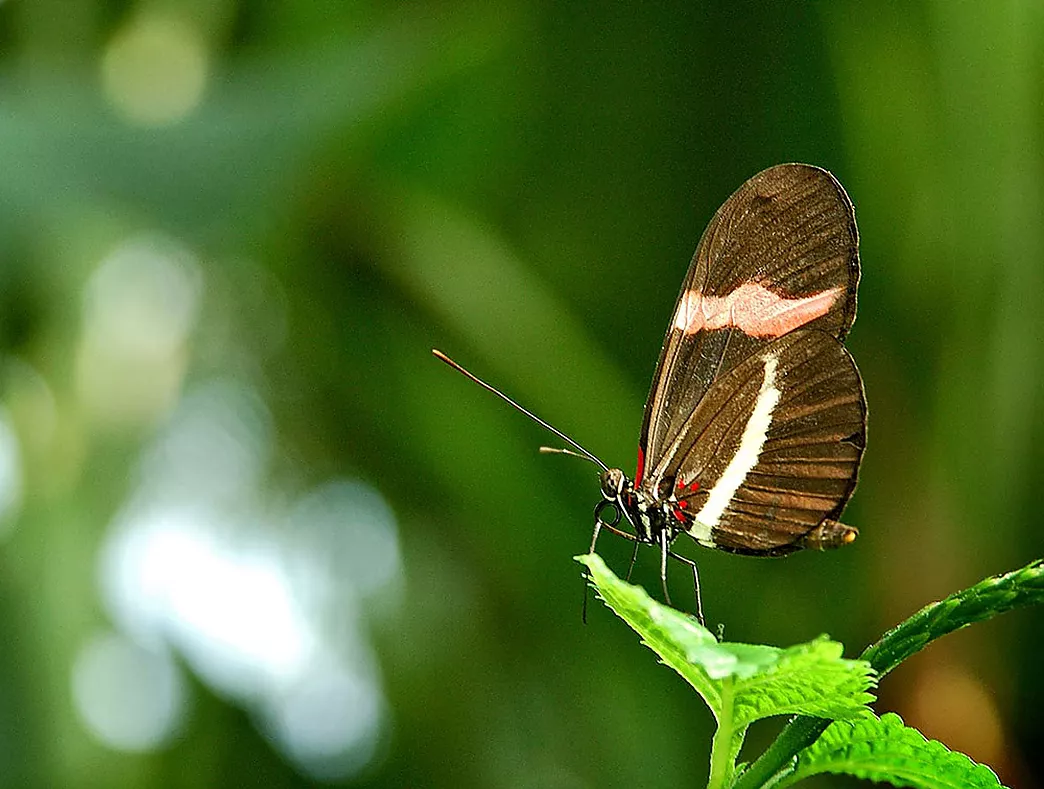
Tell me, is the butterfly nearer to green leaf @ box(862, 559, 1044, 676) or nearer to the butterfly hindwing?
the butterfly hindwing

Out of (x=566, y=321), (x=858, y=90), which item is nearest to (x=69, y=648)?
(x=566, y=321)

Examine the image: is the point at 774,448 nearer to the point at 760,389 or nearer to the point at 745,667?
the point at 760,389

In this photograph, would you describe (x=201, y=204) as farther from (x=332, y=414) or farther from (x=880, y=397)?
(x=880, y=397)

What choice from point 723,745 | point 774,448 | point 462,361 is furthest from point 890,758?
point 462,361

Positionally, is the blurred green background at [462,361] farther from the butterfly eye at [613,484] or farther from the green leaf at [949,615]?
the green leaf at [949,615]

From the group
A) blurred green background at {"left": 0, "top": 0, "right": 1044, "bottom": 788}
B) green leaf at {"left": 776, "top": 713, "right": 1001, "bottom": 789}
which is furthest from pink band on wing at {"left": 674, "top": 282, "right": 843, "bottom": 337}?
blurred green background at {"left": 0, "top": 0, "right": 1044, "bottom": 788}

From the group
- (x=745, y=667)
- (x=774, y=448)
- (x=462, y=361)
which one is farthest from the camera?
(x=462, y=361)
